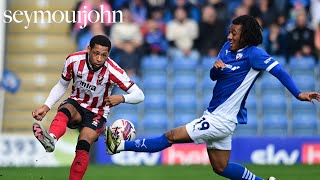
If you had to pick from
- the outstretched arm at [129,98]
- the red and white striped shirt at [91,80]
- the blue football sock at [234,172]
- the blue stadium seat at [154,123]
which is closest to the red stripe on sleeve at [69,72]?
the red and white striped shirt at [91,80]

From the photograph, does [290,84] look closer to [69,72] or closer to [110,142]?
[110,142]

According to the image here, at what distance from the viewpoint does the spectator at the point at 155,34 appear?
16.5 m

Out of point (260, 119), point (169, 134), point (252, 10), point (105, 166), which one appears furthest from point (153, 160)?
point (169, 134)

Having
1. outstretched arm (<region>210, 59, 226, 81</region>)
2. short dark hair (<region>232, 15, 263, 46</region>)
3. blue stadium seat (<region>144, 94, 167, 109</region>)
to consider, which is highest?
short dark hair (<region>232, 15, 263, 46</region>)

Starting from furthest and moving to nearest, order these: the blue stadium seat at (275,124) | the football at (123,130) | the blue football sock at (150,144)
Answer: the blue stadium seat at (275,124) < the football at (123,130) < the blue football sock at (150,144)

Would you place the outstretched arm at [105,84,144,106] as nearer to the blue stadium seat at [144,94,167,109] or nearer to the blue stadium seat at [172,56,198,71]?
the blue stadium seat at [144,94,167,109]

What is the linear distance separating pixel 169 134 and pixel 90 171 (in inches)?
189

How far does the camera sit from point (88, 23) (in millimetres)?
16391

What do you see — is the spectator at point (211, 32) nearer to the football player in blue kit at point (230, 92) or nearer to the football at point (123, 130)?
the football at point (123, 130)

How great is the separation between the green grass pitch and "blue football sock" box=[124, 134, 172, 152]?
2.40 meters

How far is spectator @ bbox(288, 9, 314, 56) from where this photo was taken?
16625 mm

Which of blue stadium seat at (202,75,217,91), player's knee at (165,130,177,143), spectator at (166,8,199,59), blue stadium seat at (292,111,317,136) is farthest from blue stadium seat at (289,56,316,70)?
player's knee at (165,130,177,143)

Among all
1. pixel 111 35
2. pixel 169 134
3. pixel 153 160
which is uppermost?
pixel 111 35

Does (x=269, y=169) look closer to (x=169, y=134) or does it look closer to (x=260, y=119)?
(x=260, y=119)
